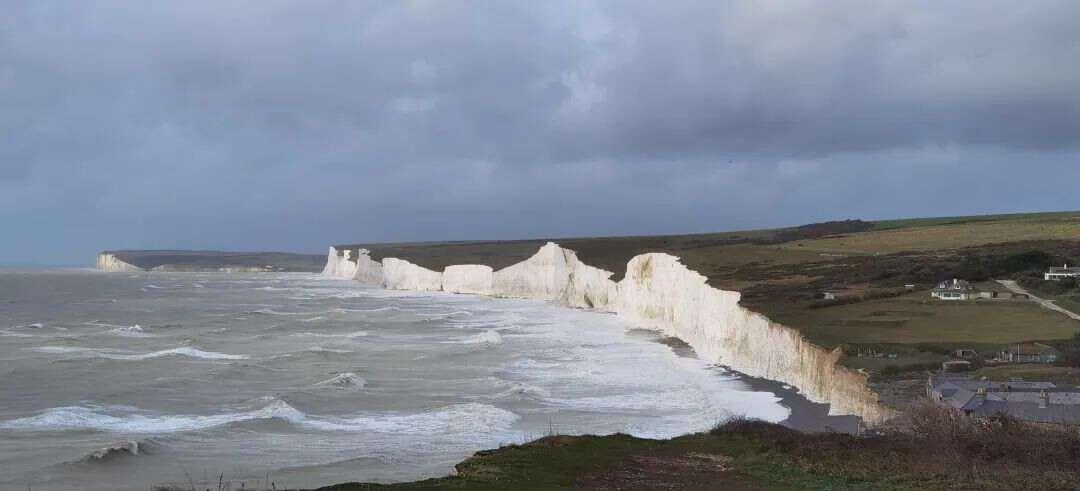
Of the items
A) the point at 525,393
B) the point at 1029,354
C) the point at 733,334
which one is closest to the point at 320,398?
the point at 525,393

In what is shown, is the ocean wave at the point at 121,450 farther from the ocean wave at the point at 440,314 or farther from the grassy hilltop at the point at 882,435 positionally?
the ocean wave at the point at 440,314

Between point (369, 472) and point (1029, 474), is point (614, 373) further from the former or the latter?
point (1029, 474)

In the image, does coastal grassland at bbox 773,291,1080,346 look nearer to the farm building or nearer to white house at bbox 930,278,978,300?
white house at bbox 930,278,978,300

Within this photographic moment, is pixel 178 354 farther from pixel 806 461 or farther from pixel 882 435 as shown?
pixel 806 461

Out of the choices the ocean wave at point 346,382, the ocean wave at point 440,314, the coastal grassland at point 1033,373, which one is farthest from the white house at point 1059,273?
the ocean wave at point 440,314

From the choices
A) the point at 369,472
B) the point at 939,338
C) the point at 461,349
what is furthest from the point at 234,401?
the point at 939,338

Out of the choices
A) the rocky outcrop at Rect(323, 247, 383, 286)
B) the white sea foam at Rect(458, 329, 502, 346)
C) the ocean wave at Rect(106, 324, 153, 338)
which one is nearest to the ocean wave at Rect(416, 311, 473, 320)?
the white sea foam at Rect(458, 329, 502, 346)
